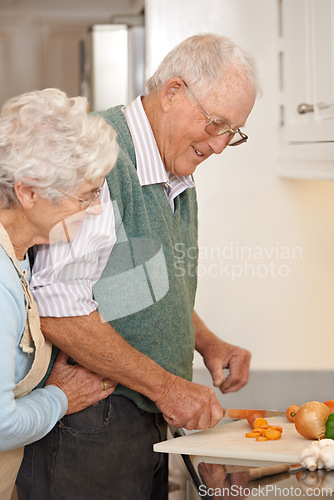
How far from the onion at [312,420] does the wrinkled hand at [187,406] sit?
100 millimetres

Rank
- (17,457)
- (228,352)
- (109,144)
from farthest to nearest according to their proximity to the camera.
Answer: (228,352) → (17,457) → (109,144)

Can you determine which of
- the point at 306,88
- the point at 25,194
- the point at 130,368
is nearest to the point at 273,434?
the point at 130,368

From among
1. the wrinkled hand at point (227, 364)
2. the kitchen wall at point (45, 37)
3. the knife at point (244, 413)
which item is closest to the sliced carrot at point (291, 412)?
the knife at point (244, 413)

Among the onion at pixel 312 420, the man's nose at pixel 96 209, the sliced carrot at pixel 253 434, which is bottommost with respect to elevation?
the sliced carrot at pixel 253 434

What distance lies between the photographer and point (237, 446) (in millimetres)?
756

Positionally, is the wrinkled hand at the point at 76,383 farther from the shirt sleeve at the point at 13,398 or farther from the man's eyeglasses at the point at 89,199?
the man's eyeglasses at the point at 89,199

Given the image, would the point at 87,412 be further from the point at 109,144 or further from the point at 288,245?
the point at 288,245

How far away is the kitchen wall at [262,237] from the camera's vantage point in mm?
1050

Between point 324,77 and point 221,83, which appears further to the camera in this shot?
point 324,77

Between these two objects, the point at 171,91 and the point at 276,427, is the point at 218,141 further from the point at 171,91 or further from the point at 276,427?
the point at 276,427

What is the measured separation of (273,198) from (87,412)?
0.53 meters

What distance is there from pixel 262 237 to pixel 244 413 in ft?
1.09

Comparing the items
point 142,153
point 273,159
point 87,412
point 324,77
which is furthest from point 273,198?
point 87,412

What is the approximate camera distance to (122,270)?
30.0 inches
